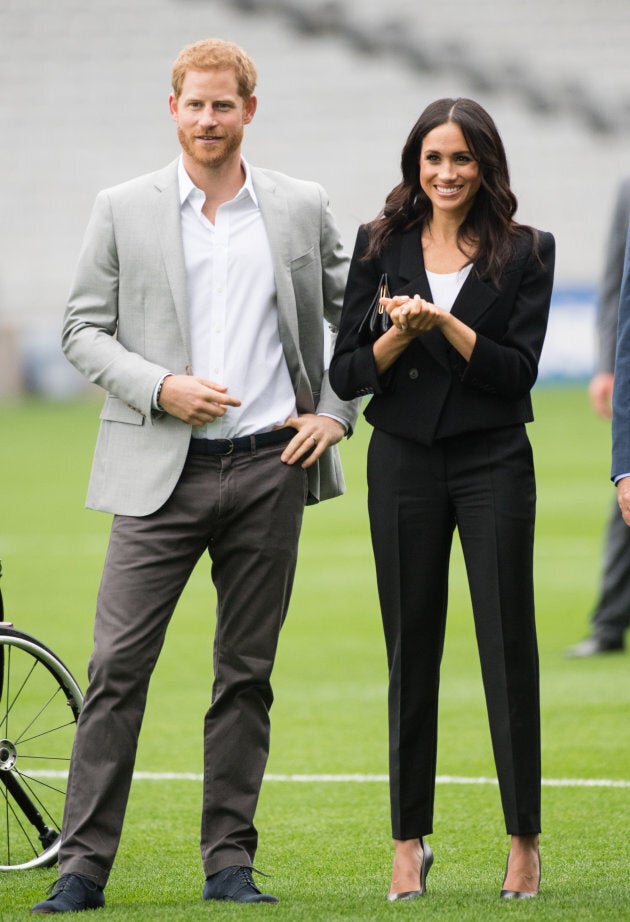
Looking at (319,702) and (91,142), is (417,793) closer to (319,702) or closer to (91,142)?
(319,702)

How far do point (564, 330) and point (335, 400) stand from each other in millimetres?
22320

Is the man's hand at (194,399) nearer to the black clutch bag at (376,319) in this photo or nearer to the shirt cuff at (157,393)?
the shirt cuff at (157,393)

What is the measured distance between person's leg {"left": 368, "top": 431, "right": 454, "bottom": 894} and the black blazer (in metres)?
0.08

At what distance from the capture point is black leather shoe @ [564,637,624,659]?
7383 millimetres

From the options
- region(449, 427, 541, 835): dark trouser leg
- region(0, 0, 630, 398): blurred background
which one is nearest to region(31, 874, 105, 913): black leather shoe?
region(449, 427, 541, 835): dark trouser leg

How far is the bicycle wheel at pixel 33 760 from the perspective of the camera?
3873mm

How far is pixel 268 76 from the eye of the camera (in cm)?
3028

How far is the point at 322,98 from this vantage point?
30406 millimetres

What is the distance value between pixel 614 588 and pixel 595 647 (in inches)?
12.8

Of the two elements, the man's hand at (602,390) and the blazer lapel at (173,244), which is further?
the man's hand at (602,390)

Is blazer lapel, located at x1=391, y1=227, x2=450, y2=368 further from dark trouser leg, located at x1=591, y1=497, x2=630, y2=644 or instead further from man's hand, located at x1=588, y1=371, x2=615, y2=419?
dark trouser leg, located at x1=591, y1=497, x2=630, y2=644

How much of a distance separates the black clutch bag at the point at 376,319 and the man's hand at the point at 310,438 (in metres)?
0.26

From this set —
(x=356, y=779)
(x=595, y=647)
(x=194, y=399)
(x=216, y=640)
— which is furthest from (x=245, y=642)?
(x=595, y=647)

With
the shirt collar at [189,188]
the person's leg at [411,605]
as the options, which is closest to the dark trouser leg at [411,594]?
the person's leg at [411,605]
